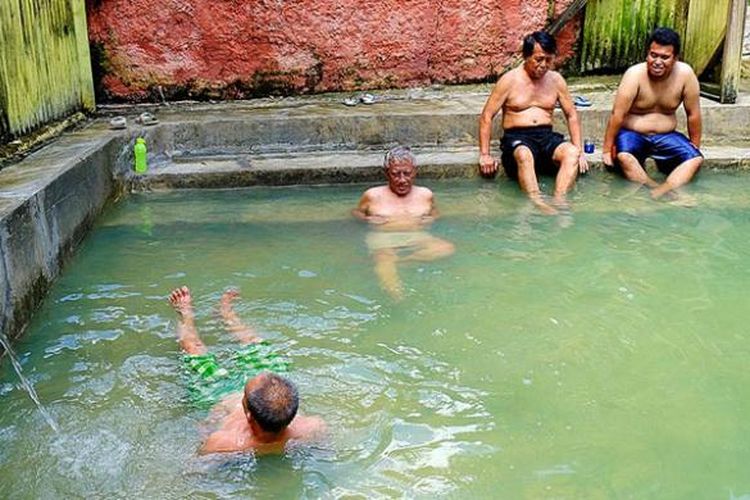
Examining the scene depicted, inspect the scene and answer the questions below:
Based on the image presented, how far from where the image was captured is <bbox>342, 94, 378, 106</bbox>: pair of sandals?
355 inches

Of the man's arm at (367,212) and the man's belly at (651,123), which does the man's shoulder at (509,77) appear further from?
the man's arm at (367,212)

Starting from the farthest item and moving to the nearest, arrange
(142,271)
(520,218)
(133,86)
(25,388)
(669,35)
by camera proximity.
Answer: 1. (133,86)
2. (669,35)
3. (520,218)
4. (142,271)
5. (25,388)

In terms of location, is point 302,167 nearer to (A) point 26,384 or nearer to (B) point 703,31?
(A) point 26,384

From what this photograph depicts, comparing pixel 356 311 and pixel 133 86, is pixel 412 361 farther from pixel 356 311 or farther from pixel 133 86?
pixel 133 86

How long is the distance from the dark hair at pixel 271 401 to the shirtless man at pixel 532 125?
4.43 metres

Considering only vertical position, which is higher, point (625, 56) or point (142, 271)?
point (625, 56)

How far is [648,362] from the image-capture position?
4477 millimetres

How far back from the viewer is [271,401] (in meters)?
3.42

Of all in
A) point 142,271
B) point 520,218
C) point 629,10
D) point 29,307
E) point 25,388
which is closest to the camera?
point 25,388

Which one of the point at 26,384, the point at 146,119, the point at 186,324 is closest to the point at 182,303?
the point at 186,324

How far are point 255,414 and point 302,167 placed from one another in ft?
14.8

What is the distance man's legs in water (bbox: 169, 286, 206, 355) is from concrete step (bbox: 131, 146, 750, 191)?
2729 mm

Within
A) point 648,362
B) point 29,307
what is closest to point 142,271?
point 29,307

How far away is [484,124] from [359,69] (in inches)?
93.5
